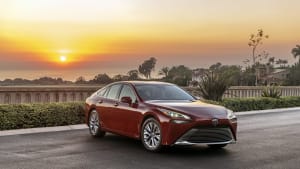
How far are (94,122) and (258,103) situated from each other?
12.7 meters

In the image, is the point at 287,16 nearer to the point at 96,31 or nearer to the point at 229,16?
the point at 229,16

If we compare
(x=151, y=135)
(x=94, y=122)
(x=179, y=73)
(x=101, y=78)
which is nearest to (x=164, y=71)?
(x=179, y=73)

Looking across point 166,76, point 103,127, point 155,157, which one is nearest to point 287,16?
point 166,76

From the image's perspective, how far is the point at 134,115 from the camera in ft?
34.9

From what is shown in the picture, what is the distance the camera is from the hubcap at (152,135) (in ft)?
32.5

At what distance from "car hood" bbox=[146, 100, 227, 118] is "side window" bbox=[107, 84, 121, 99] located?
1535mm

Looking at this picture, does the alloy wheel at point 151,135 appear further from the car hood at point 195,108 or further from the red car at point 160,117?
the car hood at point 195,108

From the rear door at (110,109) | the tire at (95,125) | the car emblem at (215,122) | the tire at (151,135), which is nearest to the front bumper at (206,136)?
the car emblem at (215,122)

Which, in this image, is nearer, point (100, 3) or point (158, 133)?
point (158, 133)

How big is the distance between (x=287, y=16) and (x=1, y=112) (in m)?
19.0

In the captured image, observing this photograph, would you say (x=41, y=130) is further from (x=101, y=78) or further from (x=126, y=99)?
(x=101, y=78)

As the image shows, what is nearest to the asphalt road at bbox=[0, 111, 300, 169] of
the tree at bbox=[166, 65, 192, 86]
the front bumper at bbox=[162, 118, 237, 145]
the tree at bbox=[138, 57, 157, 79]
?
the front bumper at bbox=[162, 118, 237, 145]

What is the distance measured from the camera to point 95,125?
1222 centimetres

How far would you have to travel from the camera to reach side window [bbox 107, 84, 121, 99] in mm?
11797
